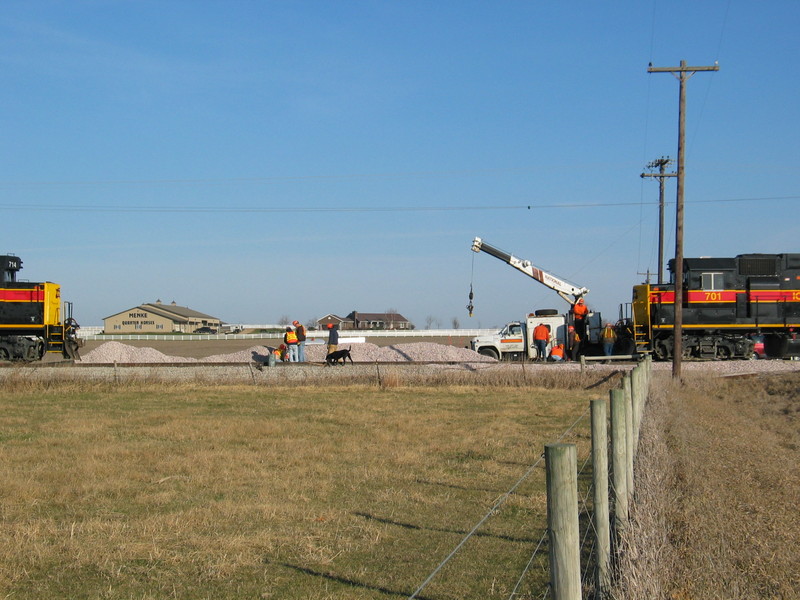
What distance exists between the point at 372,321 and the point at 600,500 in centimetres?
12323

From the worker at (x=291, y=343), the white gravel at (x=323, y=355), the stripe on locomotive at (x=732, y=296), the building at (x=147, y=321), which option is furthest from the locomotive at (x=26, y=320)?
the building at (x=147, y=321)

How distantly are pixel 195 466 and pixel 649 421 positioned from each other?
6494 millimetres

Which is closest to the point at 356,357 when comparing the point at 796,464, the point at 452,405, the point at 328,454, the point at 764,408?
the point at 452,405

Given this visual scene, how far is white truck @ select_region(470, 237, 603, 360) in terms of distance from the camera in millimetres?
35319

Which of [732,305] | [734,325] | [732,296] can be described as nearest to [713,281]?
[732,296]

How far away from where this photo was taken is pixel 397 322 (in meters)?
128

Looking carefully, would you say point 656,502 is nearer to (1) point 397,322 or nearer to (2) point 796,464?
(2) point 796,464

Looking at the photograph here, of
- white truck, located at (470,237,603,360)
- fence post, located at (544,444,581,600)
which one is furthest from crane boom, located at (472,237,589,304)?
fence post, located at (544,444,581,600)

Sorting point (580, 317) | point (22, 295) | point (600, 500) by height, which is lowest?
point (600, 500)

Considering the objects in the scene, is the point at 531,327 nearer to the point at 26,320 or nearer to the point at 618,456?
the point at 26,320

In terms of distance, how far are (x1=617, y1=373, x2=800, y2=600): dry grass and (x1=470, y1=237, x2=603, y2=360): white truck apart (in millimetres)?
20876

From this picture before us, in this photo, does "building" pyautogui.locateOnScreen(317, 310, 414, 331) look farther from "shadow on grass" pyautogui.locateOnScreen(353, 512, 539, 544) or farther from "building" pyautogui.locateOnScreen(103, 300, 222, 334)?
"shadow on grass" pyautogui.locateOnScreen(353, 512, 539, 544)

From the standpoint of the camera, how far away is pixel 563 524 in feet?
11.6

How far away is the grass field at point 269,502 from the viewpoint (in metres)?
6.34
